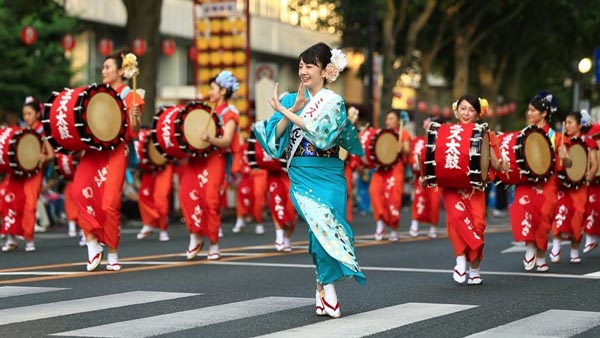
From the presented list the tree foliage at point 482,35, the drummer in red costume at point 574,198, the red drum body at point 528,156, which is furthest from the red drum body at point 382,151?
the tree foliage at point 482,35

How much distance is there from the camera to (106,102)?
13.9 metres

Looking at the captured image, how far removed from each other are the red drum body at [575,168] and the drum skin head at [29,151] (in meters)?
6.24

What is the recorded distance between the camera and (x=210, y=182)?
52.1 feet

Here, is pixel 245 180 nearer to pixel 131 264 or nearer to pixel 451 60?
pixel 131 264

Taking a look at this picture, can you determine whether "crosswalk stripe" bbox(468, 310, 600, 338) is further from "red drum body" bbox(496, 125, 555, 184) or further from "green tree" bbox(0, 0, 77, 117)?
"green tree" bbox(0, 0, 77, 117)

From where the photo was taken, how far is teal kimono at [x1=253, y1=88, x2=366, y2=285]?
10031 mm

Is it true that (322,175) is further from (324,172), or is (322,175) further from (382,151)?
(382,151)

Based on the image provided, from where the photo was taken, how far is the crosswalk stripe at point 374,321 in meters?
9.12

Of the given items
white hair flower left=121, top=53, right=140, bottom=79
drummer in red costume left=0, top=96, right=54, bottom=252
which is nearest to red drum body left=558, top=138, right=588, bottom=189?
white hair flower left=121, top=53, right=140, bottom=79

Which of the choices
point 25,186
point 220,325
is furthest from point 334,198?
point 25,186

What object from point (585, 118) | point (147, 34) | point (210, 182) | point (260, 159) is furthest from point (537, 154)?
point (147, 34)

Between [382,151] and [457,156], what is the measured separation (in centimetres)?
810

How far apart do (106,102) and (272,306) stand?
13.1 ft

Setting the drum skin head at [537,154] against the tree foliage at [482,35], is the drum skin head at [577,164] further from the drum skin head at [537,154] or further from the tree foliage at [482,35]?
the tree foliage at [482,35]
